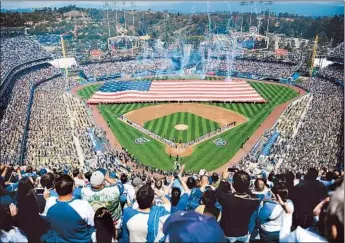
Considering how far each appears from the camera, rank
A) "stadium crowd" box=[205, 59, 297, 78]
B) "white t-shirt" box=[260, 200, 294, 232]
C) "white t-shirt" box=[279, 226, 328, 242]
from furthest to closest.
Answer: "stadium crowd" box=[205, 59, 297, 78] < "white t-shirt" box=[260, 200, 294, 232] < "white t-shirt" box=[279, 226, 328, 242]

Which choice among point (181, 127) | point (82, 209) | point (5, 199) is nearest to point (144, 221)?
point (82, 209)

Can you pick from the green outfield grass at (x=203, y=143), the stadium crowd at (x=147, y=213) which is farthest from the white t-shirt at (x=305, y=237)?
the green outfield grass at (x=203, y=143)

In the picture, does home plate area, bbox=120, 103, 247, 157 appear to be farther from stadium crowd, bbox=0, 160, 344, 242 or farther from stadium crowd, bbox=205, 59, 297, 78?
stadium crowd, bbox=0, 160, 344, 242

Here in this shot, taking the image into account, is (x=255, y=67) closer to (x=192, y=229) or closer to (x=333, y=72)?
(x=333, y=72)

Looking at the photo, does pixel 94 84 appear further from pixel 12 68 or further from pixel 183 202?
pixel 183 202

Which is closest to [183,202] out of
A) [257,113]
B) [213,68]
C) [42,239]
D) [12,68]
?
[42,239]

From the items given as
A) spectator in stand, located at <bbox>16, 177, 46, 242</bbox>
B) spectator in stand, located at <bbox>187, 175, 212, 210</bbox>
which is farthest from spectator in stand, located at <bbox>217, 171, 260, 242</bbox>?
spectator in stand, located at <bbox>16, 177, 46, 242</bbox>
